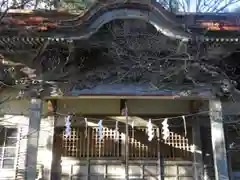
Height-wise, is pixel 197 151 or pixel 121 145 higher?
pixel 121 145

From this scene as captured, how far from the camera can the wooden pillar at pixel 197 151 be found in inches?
378

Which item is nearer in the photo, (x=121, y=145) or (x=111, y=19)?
(x=111, y=19)

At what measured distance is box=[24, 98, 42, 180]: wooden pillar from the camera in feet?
25.2

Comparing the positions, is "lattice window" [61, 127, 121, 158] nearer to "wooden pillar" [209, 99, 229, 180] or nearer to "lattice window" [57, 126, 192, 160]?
"lattice window" [57, 126, 192, 160]

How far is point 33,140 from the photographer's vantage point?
26.2 ft

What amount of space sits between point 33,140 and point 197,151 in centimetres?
509

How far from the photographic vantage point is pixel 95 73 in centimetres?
853

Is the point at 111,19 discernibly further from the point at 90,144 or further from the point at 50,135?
the point at 50,135

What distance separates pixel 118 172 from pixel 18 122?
3.58m

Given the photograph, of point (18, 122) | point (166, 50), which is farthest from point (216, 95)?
point (18, 122)

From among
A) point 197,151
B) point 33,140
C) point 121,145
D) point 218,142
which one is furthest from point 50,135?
point 218,142

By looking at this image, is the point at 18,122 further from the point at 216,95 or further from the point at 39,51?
the point at 216,95

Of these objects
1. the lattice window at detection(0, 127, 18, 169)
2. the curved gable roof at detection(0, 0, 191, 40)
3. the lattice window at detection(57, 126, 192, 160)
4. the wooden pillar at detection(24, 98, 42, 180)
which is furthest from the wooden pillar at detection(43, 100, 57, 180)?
the curved gable roof at detection(0, 0, 191, 40)

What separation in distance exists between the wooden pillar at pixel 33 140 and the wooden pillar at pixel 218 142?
182 inches
